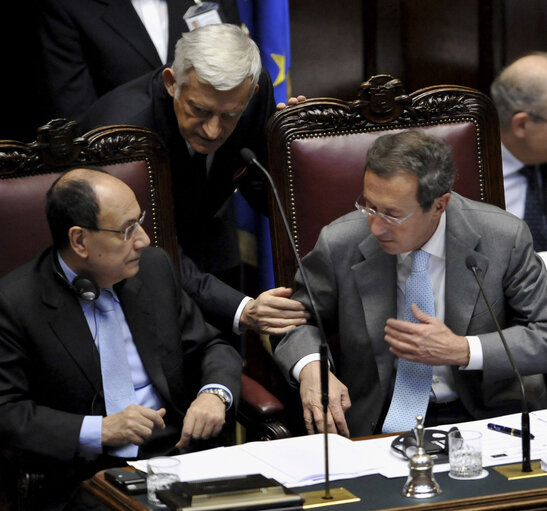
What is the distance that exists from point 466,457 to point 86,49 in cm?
203

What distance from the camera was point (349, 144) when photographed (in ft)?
10.0

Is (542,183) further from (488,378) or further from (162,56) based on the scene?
(162,56)

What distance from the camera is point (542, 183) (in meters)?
3.57

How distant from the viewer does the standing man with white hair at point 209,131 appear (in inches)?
114

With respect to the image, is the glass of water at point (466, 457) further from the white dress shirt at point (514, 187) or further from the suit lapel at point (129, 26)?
the suit lapel at point (129, 26)

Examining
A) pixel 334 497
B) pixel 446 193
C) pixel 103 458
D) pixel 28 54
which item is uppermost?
pixel 28 54

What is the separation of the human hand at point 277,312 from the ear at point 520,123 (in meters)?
1.22

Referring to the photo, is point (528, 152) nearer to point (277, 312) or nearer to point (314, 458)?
point (277, 312)

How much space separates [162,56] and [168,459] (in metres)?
1.86

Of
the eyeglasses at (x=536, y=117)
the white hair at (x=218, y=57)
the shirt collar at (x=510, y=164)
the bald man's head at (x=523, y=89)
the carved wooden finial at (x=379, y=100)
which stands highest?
the white hair at (x=218, y=57)

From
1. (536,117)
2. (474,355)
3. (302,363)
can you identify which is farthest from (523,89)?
(302,363)

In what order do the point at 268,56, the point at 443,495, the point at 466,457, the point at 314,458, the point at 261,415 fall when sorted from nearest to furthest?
the point at 443,495, the point at 466,457, the point at 314,458, the point at 261,415, the point at 268,56

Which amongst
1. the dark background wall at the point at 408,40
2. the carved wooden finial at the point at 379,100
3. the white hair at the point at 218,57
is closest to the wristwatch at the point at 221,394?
the white hair at the point at 218,57

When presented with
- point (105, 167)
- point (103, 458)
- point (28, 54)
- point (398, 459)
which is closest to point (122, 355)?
point (103, 458)
